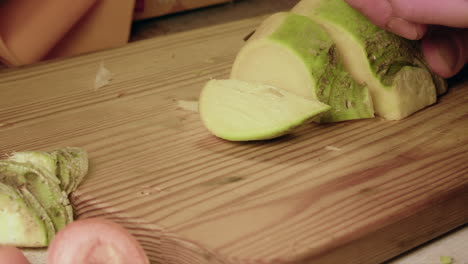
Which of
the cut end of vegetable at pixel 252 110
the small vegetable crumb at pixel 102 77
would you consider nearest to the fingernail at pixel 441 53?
the cut end of vegetable at pixel 252 110

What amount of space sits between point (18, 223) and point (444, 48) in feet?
2.77

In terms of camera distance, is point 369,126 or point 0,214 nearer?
point 0,214

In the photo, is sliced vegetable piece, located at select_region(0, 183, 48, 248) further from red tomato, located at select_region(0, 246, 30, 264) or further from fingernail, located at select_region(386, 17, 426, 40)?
fingernail, located at select_region(386, 17, 426, 40)

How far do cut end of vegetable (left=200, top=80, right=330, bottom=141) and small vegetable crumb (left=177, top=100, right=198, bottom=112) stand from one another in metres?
0.11

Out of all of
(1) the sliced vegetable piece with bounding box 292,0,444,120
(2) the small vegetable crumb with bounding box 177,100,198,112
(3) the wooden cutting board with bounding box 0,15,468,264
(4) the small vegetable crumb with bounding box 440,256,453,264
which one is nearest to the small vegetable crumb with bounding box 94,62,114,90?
(3) the wooden cutting board with bounding box 0,15,468,264

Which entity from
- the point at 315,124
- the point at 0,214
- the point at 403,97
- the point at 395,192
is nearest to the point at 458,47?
the point at 403,97

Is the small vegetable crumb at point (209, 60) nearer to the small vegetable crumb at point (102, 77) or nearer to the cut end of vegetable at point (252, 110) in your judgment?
the small vegetable crumb at point (102, 77)

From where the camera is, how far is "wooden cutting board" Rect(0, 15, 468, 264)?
3.20 feet

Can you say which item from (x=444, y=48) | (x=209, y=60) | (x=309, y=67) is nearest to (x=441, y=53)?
(x=444, y=48)

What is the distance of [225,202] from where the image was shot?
1048mm

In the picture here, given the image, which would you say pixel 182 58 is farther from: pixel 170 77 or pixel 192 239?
pixel 192 239

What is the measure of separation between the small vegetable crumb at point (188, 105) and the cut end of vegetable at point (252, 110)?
111 mm

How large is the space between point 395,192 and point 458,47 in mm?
460

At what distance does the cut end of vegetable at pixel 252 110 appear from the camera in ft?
3.90
